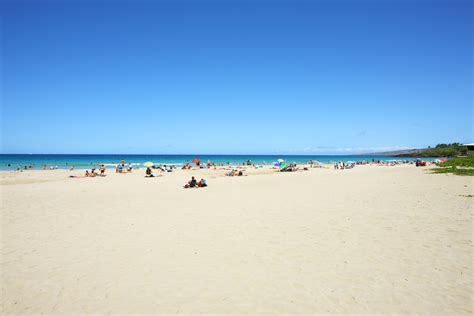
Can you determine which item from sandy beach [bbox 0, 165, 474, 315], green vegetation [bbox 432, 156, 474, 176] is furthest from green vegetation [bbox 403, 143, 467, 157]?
sandy beach [bbox 0, 165, 474, 315]

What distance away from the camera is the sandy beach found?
4.84 meters

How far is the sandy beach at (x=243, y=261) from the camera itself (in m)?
4.84

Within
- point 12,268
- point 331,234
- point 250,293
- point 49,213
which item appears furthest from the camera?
point 49,213

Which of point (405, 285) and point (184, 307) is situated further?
point (405, 285)

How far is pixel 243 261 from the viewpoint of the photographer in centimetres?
647

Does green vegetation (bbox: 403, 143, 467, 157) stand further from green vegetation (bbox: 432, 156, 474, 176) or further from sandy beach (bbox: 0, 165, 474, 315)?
sandy beach (bbox: 0, 165, 474, 315)

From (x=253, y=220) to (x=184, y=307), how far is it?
5.63 m

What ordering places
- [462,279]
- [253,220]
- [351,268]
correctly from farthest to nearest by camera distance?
[253,220] → [351,268] → [462,279]

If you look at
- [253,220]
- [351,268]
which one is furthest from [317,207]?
[351,268]

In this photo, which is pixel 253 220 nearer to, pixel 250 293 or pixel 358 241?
pixel 358 241

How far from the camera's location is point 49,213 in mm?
11992

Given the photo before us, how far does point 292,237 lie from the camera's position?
8.08 meters

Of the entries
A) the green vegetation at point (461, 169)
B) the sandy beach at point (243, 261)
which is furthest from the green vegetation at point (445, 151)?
the sandy beach at point (243, 261)

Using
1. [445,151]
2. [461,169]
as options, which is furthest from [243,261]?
[445,151]
